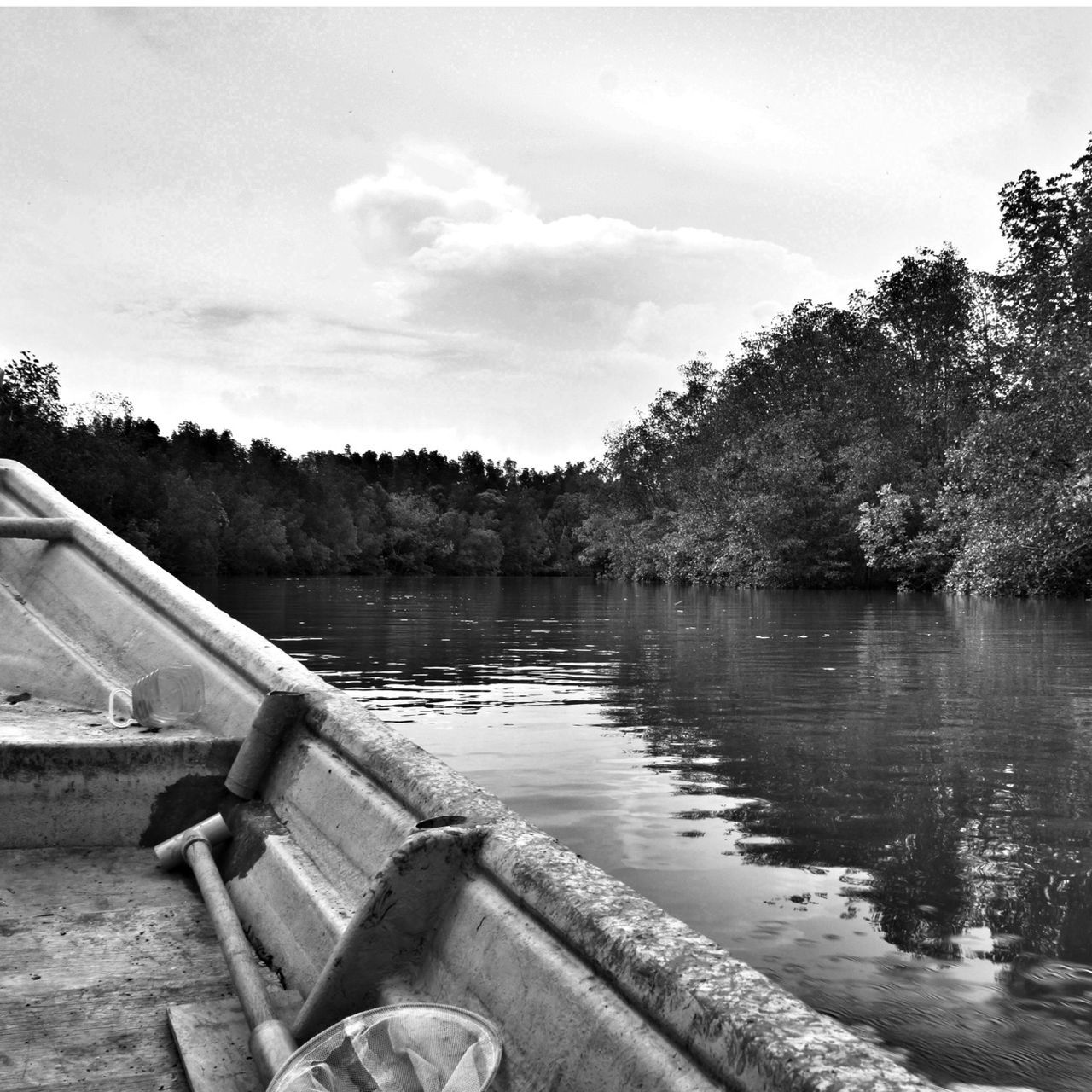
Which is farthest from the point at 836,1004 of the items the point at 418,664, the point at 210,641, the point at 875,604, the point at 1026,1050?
the point at 875,604

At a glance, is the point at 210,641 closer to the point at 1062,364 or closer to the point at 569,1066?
the point at 569,1066

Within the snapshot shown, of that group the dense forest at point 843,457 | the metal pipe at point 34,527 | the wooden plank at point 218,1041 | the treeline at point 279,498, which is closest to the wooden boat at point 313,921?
the wooden plank at point 218,1041

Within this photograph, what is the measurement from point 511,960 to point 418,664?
10106mm

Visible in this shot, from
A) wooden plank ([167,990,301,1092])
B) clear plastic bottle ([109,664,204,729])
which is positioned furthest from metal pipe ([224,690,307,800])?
wooden plank ([167,990,301,1092])

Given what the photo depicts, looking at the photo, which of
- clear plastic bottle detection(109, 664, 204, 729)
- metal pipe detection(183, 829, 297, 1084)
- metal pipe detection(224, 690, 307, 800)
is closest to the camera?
metal pipe detection(183, 829, 297, 1084)

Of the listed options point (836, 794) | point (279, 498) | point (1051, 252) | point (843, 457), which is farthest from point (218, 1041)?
point (279, 498)

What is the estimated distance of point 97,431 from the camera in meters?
51.0

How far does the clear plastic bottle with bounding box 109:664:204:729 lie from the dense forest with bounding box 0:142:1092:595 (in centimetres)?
2026

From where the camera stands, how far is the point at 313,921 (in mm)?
2348

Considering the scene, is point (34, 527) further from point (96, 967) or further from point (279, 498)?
point (279, 498)

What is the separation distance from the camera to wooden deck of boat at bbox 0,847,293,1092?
1.88 metres

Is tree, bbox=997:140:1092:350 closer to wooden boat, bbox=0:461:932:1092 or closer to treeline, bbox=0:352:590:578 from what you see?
wooden boat, bbox=0:461:932:1092

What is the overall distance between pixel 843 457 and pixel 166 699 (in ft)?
115

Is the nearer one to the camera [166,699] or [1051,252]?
[166,699]
